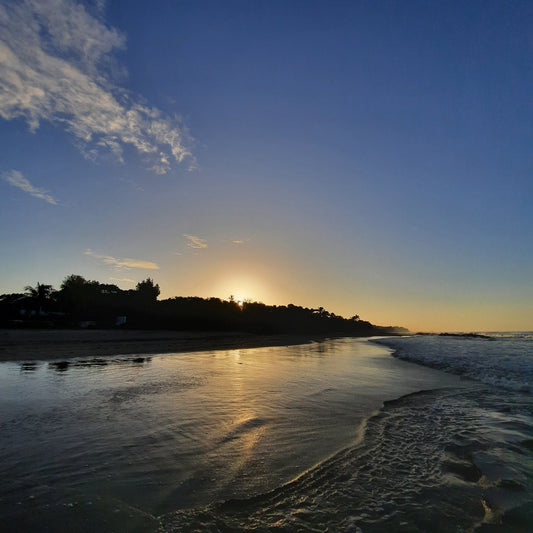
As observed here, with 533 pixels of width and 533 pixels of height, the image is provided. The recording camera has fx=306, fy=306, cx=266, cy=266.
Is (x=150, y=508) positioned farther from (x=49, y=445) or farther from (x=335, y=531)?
(x=49, y=445)

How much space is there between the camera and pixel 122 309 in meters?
76.4

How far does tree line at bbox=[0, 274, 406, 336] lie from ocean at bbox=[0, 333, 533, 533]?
59.5m

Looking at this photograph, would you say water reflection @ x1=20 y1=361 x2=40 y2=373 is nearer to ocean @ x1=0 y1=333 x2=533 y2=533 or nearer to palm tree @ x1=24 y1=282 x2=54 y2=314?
ocean @ x1=0 y1=333 x2=533 y2=533

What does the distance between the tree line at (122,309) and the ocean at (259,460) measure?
5949cm

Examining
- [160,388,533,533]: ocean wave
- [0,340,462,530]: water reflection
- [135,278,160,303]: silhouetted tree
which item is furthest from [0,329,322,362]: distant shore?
[135,278,160,303]: silhouetted tree

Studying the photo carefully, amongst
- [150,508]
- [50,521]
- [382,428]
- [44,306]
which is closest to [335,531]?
[150,508]

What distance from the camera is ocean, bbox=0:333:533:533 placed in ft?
11.6

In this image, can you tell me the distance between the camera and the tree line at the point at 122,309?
68.2 m

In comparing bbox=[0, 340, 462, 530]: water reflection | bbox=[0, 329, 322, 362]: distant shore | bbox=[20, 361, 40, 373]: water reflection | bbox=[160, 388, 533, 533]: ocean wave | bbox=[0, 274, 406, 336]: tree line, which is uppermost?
bbox=[0, 274, 406, 336]: tree line

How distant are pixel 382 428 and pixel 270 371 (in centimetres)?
880

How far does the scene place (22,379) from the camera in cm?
1125

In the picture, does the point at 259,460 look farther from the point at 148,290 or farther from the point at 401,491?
the point at 148,290

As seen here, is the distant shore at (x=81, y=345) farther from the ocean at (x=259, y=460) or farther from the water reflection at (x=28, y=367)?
the ocean at (x=259, y=460)

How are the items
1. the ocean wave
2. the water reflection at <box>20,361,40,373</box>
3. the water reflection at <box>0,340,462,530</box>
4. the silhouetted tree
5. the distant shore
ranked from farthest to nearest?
the silhouetted tree, the distant shore, the water reflection at <box>20,361,40,373</box>, the water reflection at <box>0,340,462,530</box>, the ocean wave
